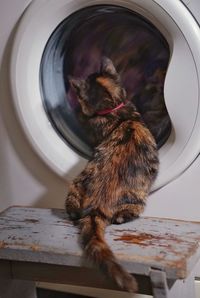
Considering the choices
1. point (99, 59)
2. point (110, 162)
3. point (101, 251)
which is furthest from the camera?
point (99, 59)

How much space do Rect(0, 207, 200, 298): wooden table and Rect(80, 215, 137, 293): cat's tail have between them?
2 centimetres

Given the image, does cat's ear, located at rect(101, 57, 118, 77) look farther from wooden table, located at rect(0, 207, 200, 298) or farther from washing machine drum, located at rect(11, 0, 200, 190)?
wooden table, located at rect(0, 207, 200, 298)

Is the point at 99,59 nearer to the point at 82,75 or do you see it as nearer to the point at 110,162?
the point at 82,75

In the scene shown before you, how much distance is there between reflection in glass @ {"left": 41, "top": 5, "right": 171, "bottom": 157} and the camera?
4.30ft

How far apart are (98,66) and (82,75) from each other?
6 cm

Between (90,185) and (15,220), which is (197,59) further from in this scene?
(15,220)

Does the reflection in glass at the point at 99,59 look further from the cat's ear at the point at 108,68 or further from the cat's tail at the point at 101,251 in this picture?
the cat's tail at the point at 101,251

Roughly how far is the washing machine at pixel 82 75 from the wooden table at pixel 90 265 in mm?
173

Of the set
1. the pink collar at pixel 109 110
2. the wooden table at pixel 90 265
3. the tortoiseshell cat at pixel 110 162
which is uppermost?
the pink collar at pixel 109 110

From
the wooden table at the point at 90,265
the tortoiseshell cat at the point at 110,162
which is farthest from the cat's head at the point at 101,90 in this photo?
the wooden table at the point at 90,265

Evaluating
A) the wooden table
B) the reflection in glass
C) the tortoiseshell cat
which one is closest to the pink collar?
the tortoiseshell cat

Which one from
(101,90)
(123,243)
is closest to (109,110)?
(101,90)

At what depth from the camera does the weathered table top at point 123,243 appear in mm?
975

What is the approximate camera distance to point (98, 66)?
1408 millimetres
